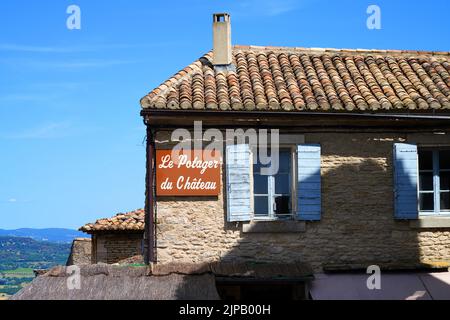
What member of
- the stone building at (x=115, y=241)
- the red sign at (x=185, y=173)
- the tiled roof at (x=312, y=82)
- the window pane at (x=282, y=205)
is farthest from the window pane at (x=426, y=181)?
the stone building at (x=115, y=241)

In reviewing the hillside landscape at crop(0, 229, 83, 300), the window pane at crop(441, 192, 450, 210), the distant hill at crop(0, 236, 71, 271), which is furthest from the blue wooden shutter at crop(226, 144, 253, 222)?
the distant hill at crop(0, 236, 71, 271)

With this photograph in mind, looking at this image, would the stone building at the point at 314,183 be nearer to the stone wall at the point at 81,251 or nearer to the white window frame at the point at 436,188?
the white window frame at the point at 436,188

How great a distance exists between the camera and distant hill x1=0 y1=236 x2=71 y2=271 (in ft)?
329

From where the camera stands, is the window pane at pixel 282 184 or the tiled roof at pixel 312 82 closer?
the tiled roof at pixel 312 82

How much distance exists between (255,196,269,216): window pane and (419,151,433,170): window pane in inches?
120

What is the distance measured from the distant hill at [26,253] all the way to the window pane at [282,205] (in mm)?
86189

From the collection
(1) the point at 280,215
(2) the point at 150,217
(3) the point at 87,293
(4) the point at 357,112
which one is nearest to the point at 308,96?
(4) the point at 357,112

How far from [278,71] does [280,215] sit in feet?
10.8

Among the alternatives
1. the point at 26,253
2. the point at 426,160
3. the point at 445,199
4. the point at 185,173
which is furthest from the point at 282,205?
the point at 26,253

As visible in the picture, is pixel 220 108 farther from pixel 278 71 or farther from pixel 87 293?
pixel 87 293

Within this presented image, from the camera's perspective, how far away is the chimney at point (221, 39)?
15086mm

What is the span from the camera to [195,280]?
12.6 metres

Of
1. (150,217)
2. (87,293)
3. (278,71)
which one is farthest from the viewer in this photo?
(278,71)

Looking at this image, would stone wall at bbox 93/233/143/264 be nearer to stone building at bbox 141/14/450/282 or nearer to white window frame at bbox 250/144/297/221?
stone building at bbox 141/14/450/282
